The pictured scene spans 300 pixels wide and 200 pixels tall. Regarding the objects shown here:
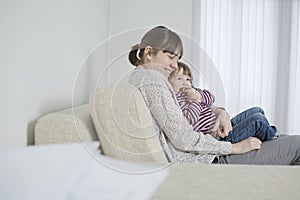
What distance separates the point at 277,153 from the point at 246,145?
0.48ft

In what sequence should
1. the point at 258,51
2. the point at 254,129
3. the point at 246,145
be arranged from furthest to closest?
the point at 258,51, the point at 254,129, the point at 246,145

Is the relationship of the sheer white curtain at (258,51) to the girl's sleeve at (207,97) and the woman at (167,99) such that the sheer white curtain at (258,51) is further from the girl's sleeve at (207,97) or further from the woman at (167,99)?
the girl's sleeve at (207,97)

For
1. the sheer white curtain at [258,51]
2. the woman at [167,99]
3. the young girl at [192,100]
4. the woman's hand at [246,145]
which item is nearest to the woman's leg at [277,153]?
the woman's hand at [246,145]

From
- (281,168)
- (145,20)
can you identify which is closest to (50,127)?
(281,168)

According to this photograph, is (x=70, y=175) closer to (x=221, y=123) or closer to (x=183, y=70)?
(x=183, y=70)

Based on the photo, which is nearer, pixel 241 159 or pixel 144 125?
pixel 144 125

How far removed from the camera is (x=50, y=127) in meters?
1.08

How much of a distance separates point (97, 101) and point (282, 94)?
2.27 m

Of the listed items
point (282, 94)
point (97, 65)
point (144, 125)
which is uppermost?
point (97, 65)

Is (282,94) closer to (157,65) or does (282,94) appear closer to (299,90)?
(299,90)

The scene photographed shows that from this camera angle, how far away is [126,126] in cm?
88

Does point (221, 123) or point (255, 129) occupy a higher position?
point (221, 123)

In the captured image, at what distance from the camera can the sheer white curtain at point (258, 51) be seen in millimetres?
2920

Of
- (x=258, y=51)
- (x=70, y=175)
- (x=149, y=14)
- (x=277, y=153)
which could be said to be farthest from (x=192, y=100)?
(x=258, y=51)
